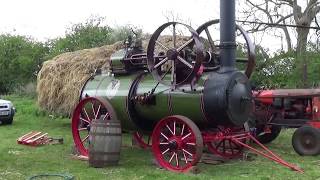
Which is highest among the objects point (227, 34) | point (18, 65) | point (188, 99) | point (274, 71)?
point (18, 65)

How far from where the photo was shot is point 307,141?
9.53 metres

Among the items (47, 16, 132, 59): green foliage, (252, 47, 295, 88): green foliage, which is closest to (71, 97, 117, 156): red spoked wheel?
(252, 47, 295, 88): green foliage

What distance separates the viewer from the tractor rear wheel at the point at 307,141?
370 inches

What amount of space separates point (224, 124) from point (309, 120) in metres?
3.08

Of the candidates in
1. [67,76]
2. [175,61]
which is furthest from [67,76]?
[175,61]

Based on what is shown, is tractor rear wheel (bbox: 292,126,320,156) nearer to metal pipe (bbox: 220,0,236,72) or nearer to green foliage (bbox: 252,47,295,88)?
metal pipe (bbox: 220,0,236,72)

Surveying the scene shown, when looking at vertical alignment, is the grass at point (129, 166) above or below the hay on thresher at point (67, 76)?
below

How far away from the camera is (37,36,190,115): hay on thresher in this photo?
1415 cm

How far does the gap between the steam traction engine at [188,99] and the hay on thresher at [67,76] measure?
4575mm

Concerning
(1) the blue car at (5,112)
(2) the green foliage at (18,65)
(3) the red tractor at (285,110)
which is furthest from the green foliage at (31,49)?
(3) the red tractor at (285,110)

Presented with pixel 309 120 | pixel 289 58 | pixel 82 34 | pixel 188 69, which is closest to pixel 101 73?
pixel 188 69

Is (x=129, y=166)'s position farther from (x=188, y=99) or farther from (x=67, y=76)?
(x=67, y=76)

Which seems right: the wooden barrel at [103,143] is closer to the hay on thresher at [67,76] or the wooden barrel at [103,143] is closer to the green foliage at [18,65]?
the hay on thresher at [67,76]

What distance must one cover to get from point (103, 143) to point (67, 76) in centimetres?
642
